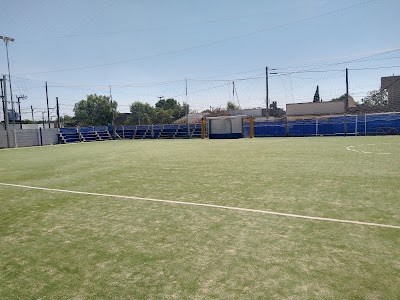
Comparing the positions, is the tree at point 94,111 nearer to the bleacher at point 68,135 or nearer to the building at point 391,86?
the bleacher at point 68,135

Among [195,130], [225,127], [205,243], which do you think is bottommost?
[205,243]

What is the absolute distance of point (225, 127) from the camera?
33.4 meters

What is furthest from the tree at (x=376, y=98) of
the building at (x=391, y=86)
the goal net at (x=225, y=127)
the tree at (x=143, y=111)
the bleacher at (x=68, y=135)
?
the tree at (x=143, y=111)

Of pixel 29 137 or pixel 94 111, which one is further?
pixel 94 111

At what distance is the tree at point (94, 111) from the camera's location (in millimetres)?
74750

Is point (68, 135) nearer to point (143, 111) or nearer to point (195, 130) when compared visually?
point (195, 130)

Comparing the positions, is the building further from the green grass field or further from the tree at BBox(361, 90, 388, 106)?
the green grass field

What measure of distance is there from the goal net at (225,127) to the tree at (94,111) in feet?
155

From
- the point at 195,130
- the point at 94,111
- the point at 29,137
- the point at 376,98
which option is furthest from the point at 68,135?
the point at 376,98

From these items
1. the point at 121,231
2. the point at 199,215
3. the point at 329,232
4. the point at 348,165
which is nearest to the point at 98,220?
the point at 121,231

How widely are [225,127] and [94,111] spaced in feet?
177

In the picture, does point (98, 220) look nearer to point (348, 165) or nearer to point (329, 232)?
point (329, 232)

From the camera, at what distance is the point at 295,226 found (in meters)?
4.34

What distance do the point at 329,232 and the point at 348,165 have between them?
6454mm
